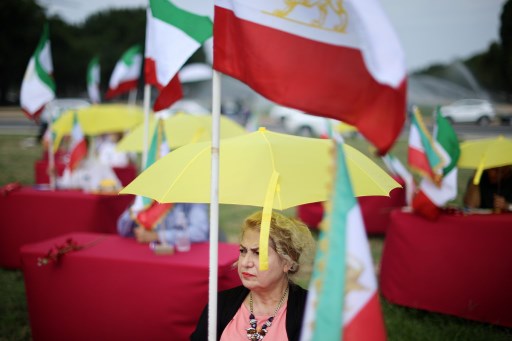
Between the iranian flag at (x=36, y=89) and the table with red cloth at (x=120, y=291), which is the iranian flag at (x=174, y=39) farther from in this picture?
the iranian flag at (x=36, y=89)

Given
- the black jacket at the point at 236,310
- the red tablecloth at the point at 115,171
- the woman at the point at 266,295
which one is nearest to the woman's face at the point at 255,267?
the woman at the point at 266,295

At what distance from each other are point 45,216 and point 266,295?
12.5 ft

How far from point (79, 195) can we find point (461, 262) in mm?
4068

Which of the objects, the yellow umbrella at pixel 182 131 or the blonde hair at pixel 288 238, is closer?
the blonde hair at pixel 288 238

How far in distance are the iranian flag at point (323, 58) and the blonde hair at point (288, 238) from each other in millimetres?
901

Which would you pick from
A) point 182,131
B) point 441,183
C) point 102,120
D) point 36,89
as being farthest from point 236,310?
point 102,120

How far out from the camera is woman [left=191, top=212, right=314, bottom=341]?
2.30m

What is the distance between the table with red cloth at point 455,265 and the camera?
155 inches

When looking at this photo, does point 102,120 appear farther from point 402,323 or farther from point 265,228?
point 265,228

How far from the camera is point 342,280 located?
143cm

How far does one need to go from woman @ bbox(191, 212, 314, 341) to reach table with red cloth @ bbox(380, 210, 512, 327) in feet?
7.22

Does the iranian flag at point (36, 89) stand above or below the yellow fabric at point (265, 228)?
above

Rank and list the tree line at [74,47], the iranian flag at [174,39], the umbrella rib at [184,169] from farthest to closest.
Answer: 1. the tree line at [74,47]
2. the iranian flag at [174,39]
3. the umbrella rib at [184,169]

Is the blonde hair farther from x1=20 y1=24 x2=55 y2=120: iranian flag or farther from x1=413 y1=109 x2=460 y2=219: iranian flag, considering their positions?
x1=20 y1=24 x2=55 y2=120: iranian flag
